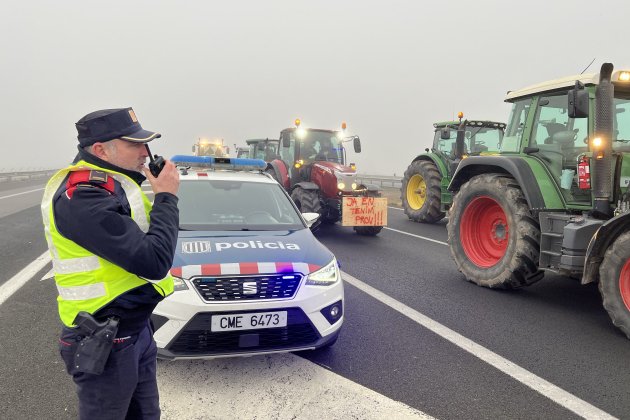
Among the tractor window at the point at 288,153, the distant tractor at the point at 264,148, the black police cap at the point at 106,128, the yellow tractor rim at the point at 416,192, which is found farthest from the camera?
the distant tractor at the point at 264,148

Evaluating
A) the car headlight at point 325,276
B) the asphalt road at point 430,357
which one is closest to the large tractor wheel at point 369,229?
the asphalt road at point 430,357

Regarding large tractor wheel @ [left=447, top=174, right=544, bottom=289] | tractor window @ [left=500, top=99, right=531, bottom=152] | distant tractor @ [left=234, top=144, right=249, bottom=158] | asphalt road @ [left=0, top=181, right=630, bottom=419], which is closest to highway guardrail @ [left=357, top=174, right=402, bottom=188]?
distant tractor @ [left=234, top=144, right=249, bottom=158]

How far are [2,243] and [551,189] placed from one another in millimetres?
8949

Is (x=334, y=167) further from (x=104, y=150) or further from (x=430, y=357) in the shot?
(x=104, y=150)

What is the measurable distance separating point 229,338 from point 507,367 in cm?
213

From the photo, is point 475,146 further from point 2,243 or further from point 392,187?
point 392,187

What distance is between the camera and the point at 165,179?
179 centimetres

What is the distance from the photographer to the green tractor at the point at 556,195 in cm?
407

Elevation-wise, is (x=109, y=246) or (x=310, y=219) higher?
(x=109, y=246)

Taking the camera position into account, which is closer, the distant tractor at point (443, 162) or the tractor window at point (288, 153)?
the tractor window at point (288, 153)

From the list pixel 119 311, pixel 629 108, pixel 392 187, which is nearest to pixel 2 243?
pixel 119 311

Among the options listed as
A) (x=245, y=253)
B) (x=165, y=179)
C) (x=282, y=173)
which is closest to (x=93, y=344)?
(x=165, y=179)

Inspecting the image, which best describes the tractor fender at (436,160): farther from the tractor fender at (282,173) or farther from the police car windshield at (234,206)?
the police car windshield at (234,206)

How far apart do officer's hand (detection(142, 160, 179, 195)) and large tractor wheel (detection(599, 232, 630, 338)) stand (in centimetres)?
Result: 393
